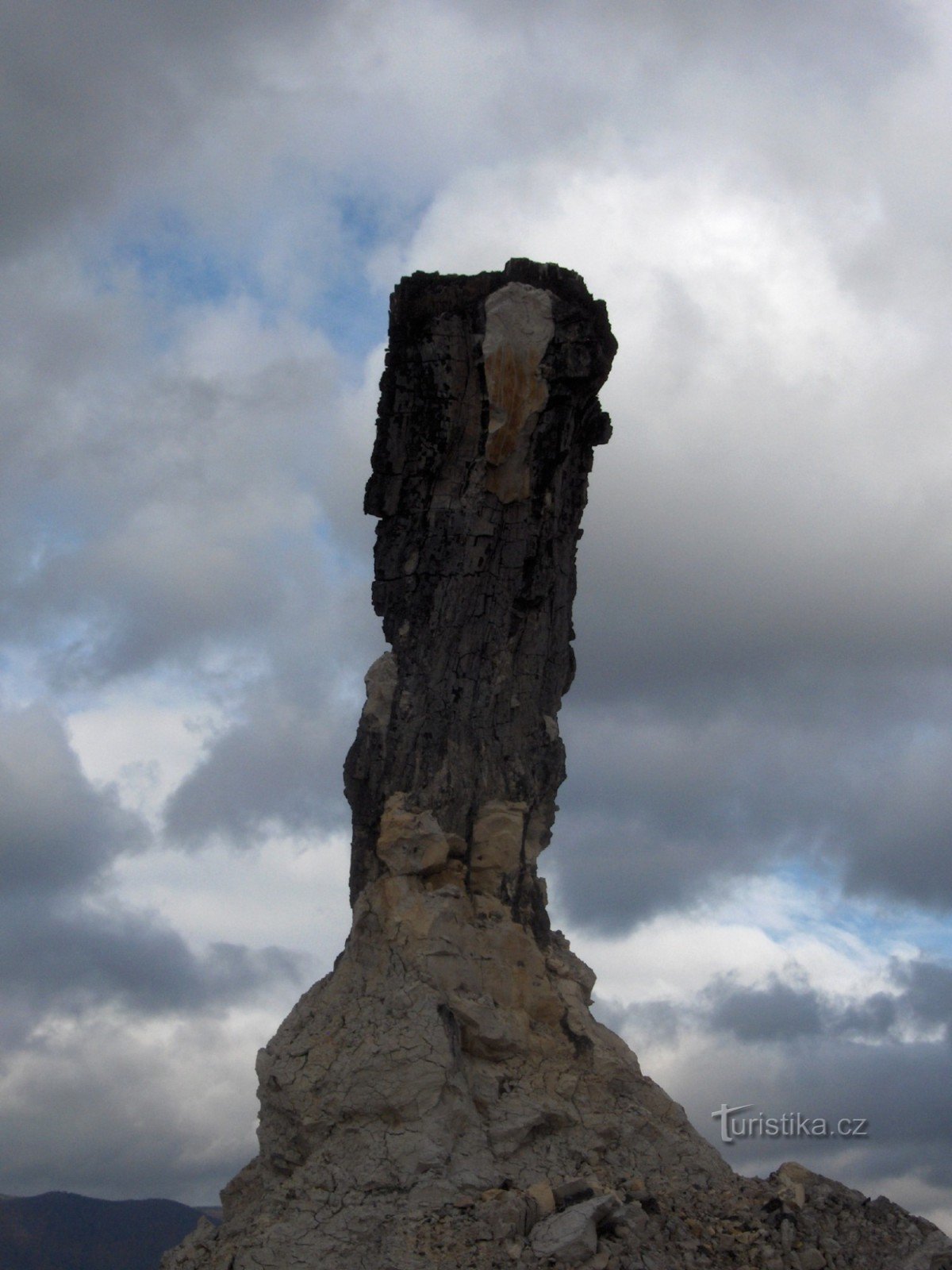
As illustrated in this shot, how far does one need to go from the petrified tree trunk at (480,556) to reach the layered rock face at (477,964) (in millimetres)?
33

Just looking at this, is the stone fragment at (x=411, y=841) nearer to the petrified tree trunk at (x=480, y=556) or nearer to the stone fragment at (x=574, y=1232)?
the petrified tree trunk at (x=480, y=556)

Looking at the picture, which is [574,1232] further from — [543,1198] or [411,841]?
[411,841]

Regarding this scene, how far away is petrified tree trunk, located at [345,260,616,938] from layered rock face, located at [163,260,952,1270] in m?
0.03

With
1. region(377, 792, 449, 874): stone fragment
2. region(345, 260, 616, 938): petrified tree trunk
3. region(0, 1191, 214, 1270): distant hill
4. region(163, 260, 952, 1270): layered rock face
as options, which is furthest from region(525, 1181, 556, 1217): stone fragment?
region(0, 1191, 214, 1270): distant hill

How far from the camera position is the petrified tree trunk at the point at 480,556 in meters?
18.5

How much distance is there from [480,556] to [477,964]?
17.4 feet

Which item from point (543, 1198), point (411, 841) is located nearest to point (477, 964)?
point (411, 841)

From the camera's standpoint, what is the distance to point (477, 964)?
1783cm

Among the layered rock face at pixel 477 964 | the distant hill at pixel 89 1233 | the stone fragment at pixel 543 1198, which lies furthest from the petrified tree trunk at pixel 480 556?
the distant hill at pixel 89 1233

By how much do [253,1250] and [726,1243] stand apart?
4.97 metres

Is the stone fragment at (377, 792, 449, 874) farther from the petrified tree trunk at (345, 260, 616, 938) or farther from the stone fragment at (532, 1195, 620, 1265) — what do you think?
the stone fragment at (532, 1195, 620, 1265)

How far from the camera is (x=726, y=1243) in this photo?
598 inches

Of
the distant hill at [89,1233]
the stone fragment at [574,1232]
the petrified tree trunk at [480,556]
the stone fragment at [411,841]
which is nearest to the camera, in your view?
the stone fragment at [574,1232]

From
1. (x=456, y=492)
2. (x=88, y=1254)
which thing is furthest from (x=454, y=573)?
(x=88, y=1254)
